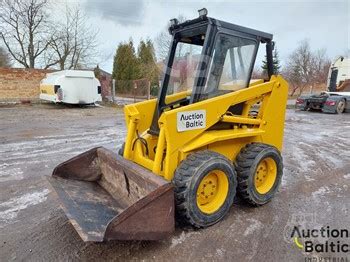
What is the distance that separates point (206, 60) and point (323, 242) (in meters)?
2.24

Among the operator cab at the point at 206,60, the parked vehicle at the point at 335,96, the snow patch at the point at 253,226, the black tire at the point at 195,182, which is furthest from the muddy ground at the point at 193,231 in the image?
the parked vehicle at the point at 335,96

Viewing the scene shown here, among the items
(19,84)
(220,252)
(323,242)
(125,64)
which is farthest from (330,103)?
(125,64)

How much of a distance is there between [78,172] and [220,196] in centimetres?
182

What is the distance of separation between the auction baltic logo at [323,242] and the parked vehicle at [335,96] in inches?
585

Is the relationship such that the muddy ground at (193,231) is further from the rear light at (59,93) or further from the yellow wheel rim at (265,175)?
the rear light at (59,93)

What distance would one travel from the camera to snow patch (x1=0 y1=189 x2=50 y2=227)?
346cm

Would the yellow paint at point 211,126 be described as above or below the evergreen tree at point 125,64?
below

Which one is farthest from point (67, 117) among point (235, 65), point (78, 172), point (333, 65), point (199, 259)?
point (333, 65)

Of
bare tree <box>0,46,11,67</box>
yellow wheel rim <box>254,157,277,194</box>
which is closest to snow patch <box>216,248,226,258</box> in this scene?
yellow wheel rim <box>254,157,277,194</box>

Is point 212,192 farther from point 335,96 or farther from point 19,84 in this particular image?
point 335,96

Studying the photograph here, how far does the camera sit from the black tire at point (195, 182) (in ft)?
9.39

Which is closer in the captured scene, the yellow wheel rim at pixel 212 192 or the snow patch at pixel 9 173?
the yellow wheel rim at pixel 212 192

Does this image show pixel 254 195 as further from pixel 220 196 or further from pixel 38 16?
pixel 38 16

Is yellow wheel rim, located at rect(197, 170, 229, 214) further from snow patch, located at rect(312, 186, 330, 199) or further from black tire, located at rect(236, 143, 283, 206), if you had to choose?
snow patch, located at rect(312, 186, 330, 199)
